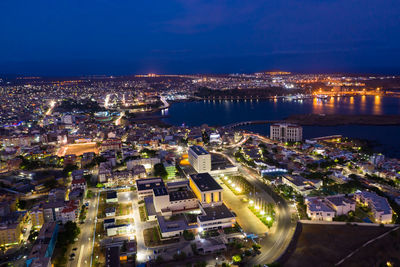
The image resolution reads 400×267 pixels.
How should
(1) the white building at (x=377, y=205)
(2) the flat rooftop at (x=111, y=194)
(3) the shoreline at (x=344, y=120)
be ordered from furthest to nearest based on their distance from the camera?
(3) the shoreline at (x=344, y=120)
(2) the flat rooftop at (x=111, y=194)
(1) the white building at (x=377, y=205)

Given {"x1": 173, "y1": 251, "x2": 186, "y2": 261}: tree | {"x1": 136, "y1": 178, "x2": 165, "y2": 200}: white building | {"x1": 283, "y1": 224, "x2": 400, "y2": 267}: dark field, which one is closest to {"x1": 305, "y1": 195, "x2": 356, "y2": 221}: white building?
{"x1": 283, "y1": 224, "x2": 400, "y2": 267}: dark field

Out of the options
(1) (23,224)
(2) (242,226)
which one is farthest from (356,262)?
(1) (23,224)

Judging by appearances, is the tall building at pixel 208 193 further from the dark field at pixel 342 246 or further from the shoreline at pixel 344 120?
the shoreline at pixel 344 120

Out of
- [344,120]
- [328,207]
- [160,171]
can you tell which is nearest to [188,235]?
[328,207]

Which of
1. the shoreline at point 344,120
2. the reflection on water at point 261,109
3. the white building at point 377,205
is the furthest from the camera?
the reflection on water at point 261,109

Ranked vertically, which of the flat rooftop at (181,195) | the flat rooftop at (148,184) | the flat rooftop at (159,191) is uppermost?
the flat rooftop at (159,191)

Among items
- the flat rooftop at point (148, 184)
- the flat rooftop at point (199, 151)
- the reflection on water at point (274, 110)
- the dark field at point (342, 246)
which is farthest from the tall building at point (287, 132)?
the dark field at point (342, 246)

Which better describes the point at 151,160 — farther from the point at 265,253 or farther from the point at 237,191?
the point at 265,253
